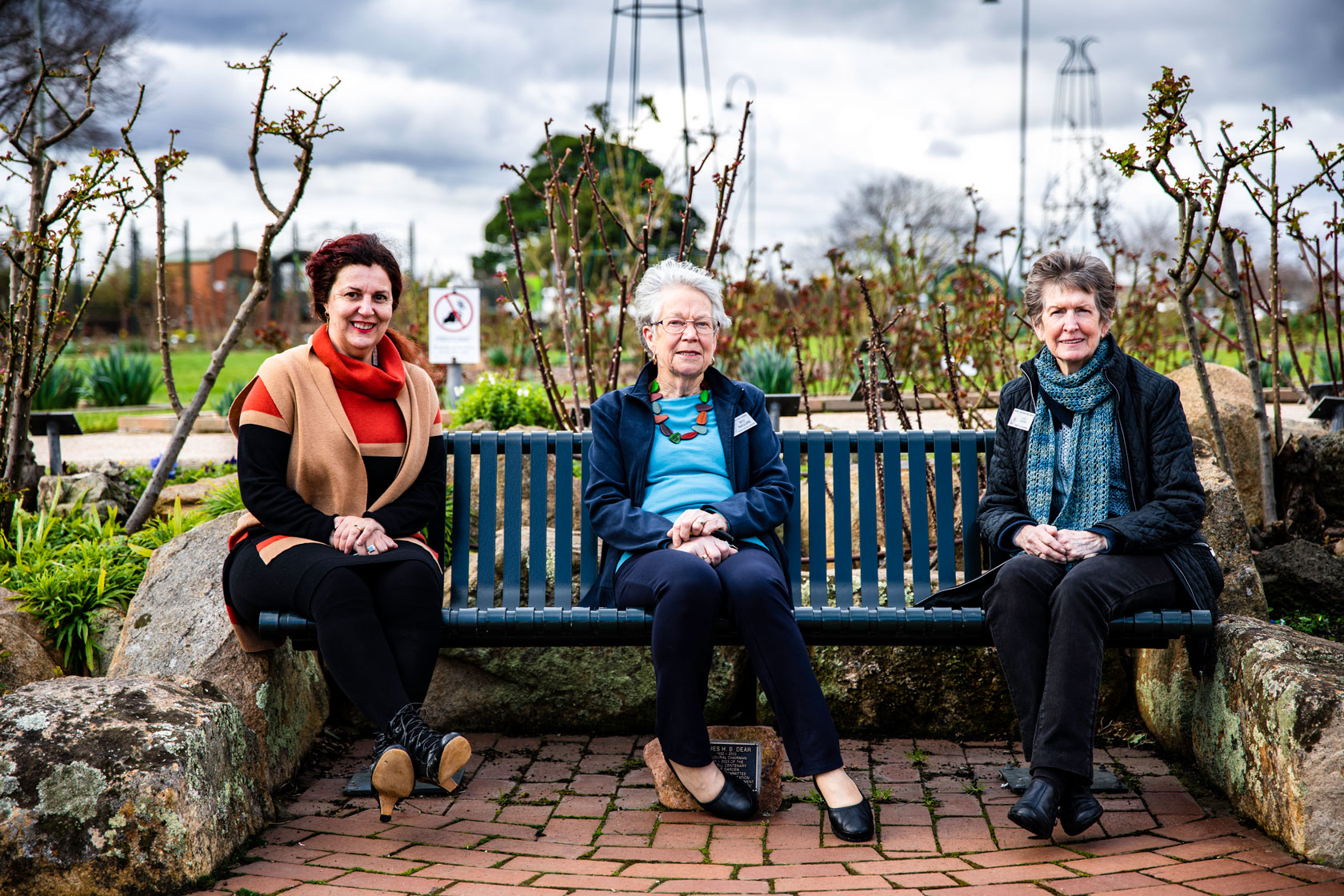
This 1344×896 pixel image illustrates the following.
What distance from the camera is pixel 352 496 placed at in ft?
10.8

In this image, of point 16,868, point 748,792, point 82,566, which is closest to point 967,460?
point 748,792

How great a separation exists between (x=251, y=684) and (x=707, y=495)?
4.69 ft

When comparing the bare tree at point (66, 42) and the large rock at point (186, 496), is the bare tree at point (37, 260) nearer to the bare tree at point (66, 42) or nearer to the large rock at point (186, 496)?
the large rock at point (186, 496)

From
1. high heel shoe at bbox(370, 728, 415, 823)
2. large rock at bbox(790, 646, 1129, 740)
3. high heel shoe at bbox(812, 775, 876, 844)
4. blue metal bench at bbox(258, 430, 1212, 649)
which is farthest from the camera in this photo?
large rock at bbox(790, 646, 1129, 740)

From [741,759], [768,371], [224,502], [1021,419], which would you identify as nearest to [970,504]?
[1021,419]

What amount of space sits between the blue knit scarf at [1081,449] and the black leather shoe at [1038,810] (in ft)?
2.63

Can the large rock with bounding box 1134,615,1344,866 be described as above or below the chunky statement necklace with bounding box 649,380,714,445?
below

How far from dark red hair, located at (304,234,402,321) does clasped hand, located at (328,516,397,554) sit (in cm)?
69

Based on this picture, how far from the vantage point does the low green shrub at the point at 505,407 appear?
638 cm

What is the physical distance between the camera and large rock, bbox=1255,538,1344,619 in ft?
13.8

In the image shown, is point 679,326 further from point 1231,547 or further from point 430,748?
point 1231,547

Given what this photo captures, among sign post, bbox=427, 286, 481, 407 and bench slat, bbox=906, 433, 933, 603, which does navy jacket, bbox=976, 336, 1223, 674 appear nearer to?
bench slat, bbox=906, 433, 933, 603

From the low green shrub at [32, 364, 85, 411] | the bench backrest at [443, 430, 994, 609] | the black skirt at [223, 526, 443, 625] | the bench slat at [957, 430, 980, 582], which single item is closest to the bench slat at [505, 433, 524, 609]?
the bench backrest at [443, 430, 994, 609]

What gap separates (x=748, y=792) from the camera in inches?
120
